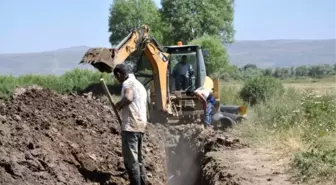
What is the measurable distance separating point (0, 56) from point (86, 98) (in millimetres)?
175981

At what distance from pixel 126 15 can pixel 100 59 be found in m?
52.0

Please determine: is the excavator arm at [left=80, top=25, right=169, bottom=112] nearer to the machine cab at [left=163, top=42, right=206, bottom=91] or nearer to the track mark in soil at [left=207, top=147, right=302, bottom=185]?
the machine cab at [left=163, top=42, right=206, bottom=91]

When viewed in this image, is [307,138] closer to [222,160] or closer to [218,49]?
[222,160]

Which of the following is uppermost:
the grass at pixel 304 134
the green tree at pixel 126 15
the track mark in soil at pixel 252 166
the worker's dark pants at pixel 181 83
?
the green tree at pixel 126 15

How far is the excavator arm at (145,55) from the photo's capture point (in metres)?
13.5

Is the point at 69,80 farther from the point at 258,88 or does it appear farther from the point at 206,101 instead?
the point at 206,101

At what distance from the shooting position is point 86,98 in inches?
741

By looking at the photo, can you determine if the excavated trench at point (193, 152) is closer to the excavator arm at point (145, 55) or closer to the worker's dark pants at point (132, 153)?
the excavator arm at point (145, 55)

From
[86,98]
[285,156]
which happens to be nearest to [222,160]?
[285,156]

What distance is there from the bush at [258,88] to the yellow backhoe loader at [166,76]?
10790 millimetres

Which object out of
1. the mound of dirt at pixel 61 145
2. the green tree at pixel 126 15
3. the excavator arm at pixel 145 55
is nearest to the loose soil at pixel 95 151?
the mound of dirt at pixel 61 145

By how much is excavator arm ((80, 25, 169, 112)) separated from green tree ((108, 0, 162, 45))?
155 ft

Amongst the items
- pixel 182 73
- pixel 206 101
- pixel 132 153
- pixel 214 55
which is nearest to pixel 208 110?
pixel 206 101

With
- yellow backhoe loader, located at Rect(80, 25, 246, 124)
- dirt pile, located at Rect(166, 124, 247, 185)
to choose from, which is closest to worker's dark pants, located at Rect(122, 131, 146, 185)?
dirt pile, located at Rect(166, 124, 247, 185)
